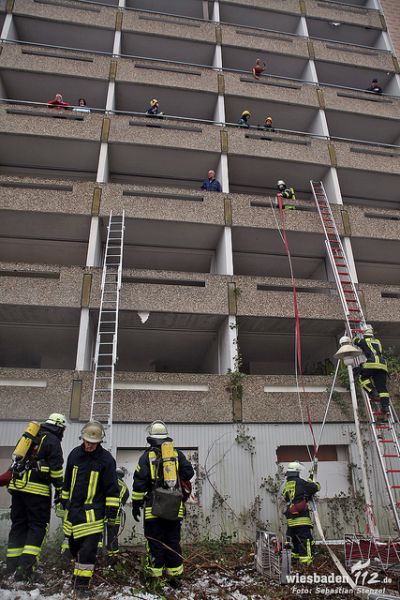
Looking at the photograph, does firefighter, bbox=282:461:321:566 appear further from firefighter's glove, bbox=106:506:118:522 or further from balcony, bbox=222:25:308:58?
balcony, bbox=222:25:308:58

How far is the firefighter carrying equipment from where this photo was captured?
4.46 metres

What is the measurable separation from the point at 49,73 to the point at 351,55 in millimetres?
11203

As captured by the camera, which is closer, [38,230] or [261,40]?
[38,230]

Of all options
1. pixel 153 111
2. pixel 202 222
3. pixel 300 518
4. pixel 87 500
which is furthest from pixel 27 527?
pixel 153 111

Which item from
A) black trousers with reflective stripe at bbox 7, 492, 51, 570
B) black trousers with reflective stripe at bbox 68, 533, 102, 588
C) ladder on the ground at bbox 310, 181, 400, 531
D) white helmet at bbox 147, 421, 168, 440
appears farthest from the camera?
ladder on the ground at bbox 310, 181, 400, 531

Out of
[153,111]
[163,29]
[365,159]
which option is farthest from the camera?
[163,29]

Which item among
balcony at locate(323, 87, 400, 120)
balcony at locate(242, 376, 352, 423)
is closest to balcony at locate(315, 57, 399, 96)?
balcony at locate(323, 87, 400, 120)

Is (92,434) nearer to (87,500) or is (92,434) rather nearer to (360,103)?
(87,500)

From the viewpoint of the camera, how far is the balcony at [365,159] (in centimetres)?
1430

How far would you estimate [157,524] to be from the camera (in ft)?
15.5

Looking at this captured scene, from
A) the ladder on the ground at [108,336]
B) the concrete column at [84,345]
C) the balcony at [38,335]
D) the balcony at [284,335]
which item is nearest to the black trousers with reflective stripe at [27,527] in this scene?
the ladder on the ground at [108,336]

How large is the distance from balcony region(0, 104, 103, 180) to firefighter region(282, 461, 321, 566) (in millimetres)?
10928

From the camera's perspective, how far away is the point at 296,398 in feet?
32.7

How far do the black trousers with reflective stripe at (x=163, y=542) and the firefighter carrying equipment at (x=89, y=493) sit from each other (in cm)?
44
